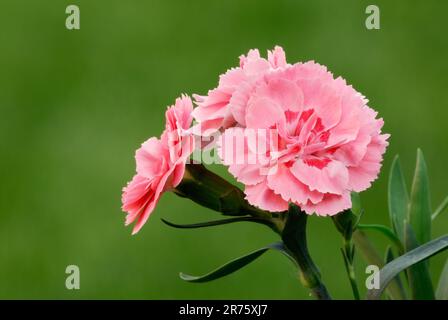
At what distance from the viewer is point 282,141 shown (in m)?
0.77

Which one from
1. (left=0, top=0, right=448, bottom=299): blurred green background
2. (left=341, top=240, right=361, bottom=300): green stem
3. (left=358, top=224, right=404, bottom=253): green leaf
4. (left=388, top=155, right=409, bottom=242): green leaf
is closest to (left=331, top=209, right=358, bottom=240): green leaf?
(left=341, top=240, right=361, bottom=300): green stem

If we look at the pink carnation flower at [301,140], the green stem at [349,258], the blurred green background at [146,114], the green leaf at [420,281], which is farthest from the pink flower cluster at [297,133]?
the blurred green background at [146,114]

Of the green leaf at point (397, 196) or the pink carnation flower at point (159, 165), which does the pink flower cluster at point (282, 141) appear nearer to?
the pink carnation flower at point (159, 165)

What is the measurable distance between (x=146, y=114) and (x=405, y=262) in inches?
70.2

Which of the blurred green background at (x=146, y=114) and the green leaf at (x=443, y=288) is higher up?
the blurred green background at (x=146, y=114)

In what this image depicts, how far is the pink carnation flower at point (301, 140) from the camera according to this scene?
2.46 feet

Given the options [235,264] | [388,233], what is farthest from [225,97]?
[388,233]

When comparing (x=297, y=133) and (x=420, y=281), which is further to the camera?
(x=420, y=281)

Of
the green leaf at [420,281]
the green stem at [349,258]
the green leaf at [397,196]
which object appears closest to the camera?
the green stem at [349,258]

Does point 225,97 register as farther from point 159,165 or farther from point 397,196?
point 397,196

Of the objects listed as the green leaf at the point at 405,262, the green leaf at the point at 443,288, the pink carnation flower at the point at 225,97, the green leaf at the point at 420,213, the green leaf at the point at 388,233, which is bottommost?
the green leaf at the point at 443,288

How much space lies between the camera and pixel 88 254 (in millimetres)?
2250

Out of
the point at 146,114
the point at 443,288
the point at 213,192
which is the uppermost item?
the point at 146,114
